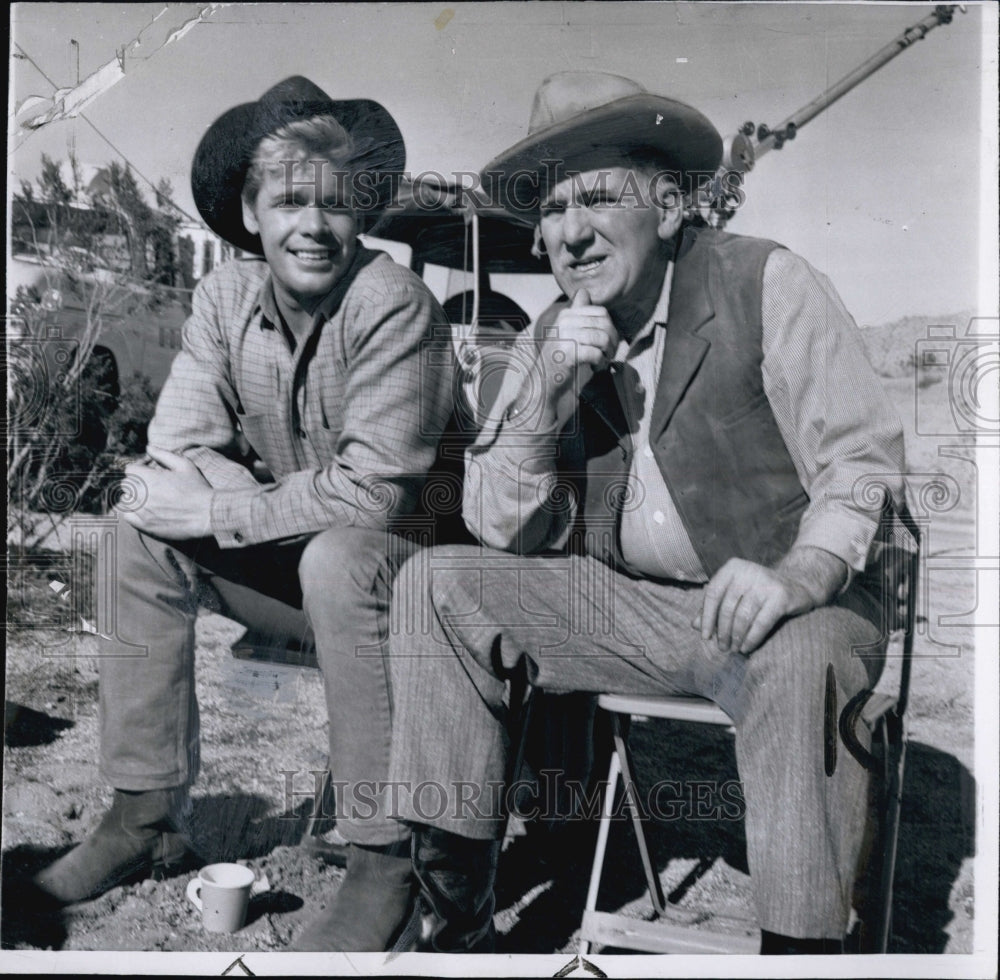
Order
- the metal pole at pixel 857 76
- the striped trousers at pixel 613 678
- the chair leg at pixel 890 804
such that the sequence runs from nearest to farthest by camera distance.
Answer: the striped trousers at pixel 613 678, the chair leg at pixel 890 804, the metal pole at pixel 857 76

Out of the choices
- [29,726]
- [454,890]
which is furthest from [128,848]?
[454,890]

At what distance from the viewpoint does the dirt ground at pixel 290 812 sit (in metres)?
3.13

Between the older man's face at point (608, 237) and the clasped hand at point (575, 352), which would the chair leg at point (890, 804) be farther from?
the older man's face at point (608, 237)

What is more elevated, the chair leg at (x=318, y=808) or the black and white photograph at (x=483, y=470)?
the black and white photograph at (x=483, y=470)

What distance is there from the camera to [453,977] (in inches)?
124

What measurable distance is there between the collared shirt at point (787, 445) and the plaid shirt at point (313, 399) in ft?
0.74

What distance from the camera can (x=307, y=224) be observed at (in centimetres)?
312

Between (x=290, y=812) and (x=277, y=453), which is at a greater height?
(x=277, y=453)

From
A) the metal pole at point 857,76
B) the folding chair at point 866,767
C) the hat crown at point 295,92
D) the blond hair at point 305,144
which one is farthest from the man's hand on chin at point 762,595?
the hat crown at point 295,92

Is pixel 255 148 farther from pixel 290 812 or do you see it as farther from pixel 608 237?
pixel 290 812

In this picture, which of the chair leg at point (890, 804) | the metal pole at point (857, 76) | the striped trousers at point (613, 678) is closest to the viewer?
the striped trousers at point (613, 678)

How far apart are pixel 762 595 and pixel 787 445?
42 cm

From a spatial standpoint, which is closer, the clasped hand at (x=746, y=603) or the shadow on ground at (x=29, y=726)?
the clasped hand at (x=746, y=603)

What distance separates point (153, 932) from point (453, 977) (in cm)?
87
